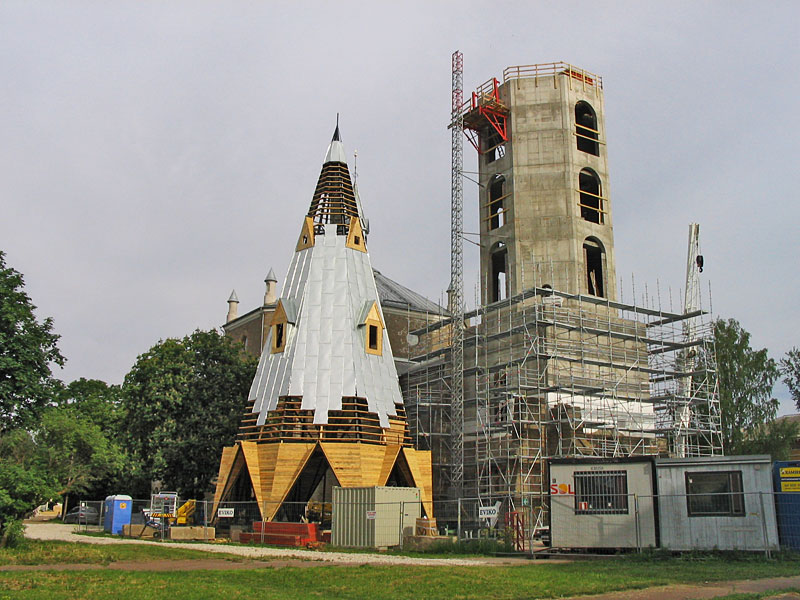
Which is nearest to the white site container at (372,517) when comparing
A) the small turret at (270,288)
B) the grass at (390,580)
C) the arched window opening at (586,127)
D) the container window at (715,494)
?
the grass at (390,580)

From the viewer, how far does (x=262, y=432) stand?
3484cm

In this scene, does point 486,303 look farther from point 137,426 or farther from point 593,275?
point 137,426

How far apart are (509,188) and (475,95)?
657 cm

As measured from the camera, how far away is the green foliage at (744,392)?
45.2 m

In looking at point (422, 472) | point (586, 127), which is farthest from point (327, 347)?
point (586, 127)

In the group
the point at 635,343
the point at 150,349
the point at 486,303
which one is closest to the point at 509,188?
the point at 486,303

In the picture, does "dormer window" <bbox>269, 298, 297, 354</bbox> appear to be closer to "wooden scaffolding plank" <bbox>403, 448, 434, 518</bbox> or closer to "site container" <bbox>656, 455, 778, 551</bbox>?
"wooden scaffolding plank" <bbox>403, 448, 434, 518</bbox>

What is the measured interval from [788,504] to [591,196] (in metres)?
25.3

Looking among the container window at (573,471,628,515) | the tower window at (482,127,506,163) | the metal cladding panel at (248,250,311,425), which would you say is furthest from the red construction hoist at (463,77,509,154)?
the container window at (573,471,628,515)

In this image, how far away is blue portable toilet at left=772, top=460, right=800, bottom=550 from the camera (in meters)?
19.3

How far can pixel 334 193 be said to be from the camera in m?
41.1

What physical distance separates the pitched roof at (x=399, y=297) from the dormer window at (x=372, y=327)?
17.1 metres

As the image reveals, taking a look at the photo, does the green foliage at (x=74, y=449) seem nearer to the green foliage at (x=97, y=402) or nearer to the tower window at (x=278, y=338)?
the green foliage at (x=97, y=402)

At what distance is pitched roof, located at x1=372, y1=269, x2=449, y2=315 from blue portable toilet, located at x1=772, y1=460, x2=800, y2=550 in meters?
36.0
